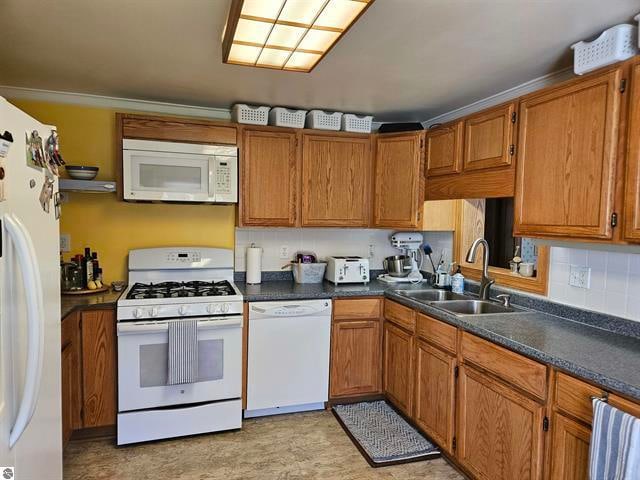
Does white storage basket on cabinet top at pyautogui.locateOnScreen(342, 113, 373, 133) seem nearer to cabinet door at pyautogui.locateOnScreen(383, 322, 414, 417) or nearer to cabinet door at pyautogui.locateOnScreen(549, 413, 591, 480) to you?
cabinet door at pyautogui.locateOnScreen(383, 322, 414, 417)

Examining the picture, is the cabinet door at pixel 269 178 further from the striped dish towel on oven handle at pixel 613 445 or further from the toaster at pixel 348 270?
the striped dish towel on oven handle at pixel 613 445

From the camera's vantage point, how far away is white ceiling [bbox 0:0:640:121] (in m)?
1.77

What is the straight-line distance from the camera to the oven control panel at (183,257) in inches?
126

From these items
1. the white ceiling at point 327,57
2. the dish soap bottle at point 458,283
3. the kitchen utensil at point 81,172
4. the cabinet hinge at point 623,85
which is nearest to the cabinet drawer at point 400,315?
the dish soap bottle at point 458,283

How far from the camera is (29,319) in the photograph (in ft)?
A: 4.31

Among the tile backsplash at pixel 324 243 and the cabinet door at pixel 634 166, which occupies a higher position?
the cabinet door at pixel 634 166

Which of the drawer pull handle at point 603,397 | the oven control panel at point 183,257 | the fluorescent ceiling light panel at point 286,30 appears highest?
the fluorescent ceiling light panel at point 286,30

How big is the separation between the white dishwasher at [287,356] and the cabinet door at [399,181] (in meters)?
0.87

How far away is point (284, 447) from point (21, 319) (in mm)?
1866

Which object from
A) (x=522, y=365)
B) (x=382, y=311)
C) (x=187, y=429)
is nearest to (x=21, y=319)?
(x=187, y=429)

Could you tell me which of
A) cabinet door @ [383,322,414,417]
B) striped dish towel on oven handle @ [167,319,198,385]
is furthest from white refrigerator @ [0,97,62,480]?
cabinet door @ [383,322,414,417]

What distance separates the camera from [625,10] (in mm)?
1731

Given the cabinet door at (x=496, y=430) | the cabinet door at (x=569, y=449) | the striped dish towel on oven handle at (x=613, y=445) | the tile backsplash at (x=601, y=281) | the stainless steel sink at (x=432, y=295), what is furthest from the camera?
the stainless steel sink at (x=432, y=295)

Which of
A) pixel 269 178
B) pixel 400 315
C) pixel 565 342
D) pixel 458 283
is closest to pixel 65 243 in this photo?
pixel 269 178
